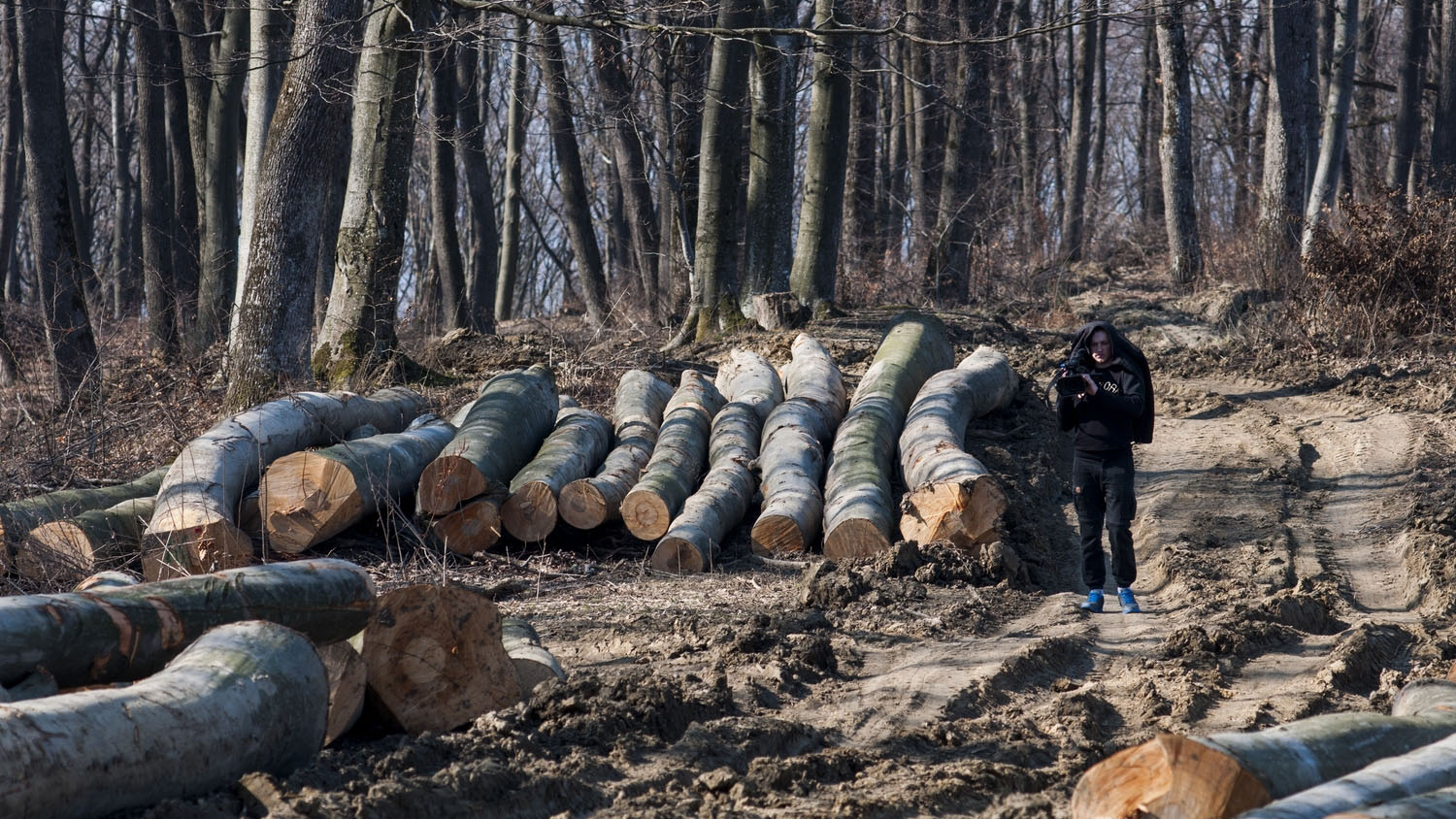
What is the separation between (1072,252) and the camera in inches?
990

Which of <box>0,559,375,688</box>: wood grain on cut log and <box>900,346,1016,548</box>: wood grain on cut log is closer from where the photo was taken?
<box>0,559,375,688</box>: wood grain on cut log

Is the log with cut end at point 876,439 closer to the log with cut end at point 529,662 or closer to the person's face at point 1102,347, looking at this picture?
the person's face at point 1102,347

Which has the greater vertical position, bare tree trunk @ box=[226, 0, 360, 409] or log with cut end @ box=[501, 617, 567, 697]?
bare tree trunk @ box=[226, 0, 360, 409]

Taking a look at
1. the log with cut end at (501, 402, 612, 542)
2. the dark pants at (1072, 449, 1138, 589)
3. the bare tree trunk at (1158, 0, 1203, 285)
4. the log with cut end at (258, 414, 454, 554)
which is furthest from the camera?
the bare tree trunk at (1158, 0, 1203, 285)

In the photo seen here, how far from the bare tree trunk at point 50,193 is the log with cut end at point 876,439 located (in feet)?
27.3

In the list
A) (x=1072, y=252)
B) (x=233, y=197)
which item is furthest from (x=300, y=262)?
(x=1072, y=252)

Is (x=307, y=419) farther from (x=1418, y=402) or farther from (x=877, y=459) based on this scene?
(x=1418, y=402)

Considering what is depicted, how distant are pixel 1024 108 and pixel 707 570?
2181 centimetres

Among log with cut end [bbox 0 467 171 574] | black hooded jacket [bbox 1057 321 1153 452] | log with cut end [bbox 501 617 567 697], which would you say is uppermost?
black hooded jacket [bbox 1057 321 1153 452]

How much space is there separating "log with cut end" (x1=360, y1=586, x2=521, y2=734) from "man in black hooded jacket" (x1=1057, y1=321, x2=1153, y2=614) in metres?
3.94

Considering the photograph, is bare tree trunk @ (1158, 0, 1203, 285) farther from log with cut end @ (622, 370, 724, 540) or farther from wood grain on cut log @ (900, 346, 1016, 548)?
log with cut end @ (622, 370, 724, 540)

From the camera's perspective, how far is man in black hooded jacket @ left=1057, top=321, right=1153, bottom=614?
285 inches

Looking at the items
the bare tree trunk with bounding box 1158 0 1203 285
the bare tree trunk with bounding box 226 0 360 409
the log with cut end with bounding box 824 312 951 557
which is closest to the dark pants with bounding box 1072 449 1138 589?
the log with cut end with bounding box 824 312 951 557

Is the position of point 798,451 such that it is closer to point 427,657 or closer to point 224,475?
point 224,475
